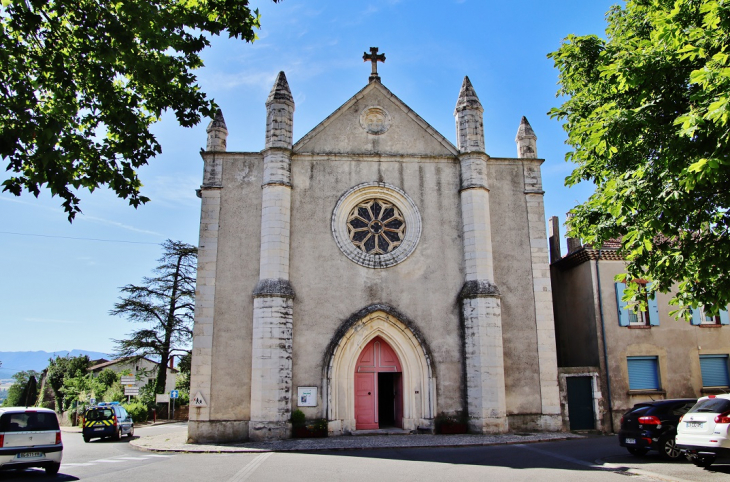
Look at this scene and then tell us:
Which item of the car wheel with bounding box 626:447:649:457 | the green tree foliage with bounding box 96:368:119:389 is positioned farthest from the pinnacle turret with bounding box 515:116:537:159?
the green tree foliage with bounding box 96:368:119:389

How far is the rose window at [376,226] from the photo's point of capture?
1916 centimetres

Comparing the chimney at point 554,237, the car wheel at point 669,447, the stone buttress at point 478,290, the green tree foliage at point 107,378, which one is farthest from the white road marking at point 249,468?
the green tree foliage at point 107,378

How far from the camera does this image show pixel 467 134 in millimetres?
19703

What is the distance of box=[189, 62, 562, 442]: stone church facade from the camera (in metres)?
17.3

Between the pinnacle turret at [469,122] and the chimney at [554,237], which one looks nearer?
the pinnacle turret at [469,122]

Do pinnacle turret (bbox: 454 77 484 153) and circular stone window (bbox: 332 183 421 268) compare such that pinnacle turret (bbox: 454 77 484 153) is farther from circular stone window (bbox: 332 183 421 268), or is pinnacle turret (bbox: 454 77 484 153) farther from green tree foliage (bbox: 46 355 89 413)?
green tree foliage (bbox: 46 355 89 413)

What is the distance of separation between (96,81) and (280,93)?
448 inches

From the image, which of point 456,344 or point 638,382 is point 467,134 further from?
point 638,382

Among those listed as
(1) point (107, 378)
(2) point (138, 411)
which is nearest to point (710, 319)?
(2) point (138, 411)

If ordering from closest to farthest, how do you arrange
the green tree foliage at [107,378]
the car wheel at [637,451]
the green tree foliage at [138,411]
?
1. the car wheel at [637,451]
2. the green tree foliage at [138,411]
3. the green tree foliage at [107,378]

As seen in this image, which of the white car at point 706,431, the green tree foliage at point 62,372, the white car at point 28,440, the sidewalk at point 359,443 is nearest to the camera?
the white car at point 706,431

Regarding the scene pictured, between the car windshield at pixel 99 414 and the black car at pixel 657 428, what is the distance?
1800cm

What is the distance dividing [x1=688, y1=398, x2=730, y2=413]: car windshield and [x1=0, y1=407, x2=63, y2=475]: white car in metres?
13.0

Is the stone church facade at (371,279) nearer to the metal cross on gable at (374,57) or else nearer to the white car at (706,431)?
the metal cross on gable at (374,57)
